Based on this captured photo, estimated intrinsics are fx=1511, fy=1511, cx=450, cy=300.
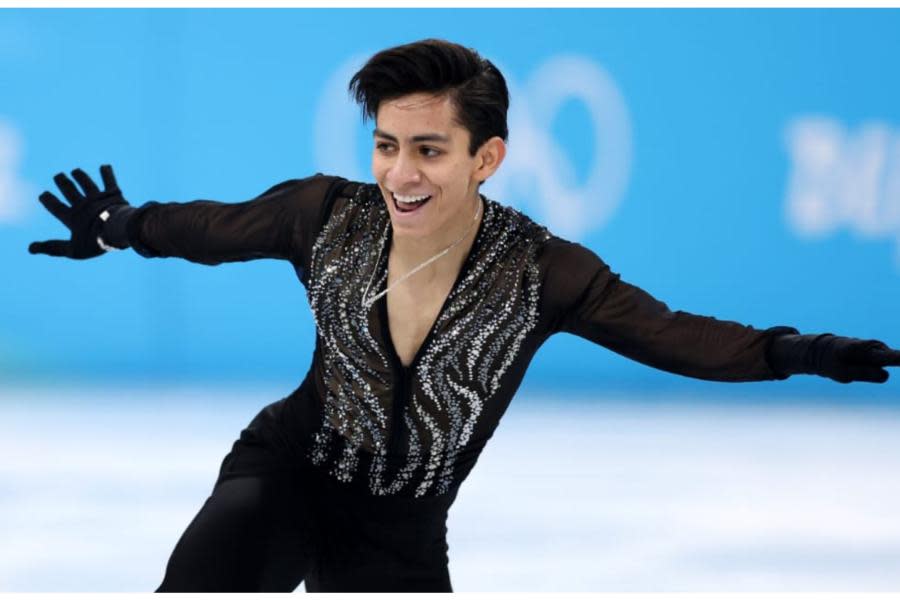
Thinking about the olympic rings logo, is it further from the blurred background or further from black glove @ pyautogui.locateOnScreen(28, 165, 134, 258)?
black glove @ pyautogui.locateOnScreen(28, 165, 134, 258)

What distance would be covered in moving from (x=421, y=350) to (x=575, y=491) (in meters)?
2.41

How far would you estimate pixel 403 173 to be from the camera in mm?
2979

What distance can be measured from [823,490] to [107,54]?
4033 mm

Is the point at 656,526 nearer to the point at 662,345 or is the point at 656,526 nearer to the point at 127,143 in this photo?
the point at 662,345

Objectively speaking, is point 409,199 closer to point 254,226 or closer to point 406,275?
point 406,275

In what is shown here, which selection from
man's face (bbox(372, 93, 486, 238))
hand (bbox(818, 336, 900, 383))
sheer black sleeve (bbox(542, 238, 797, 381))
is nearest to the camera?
hand (bbox(818, 336, 900, 383))

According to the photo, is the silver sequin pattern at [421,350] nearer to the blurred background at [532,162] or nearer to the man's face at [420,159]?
the man's face at [420,159]

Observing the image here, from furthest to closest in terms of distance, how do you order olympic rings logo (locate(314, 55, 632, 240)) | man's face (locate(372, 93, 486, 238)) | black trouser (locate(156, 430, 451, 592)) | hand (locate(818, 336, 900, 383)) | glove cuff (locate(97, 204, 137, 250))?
olympic rings logo (locate(314, 55, 632, 240))
glove cuff (locate(97, 204, 137, 250))
black trouser (locate(156, 430, 451, 592))
man's face (locate(372, 93, 486, 238))
hand (locate(818, 336, 900, 383))

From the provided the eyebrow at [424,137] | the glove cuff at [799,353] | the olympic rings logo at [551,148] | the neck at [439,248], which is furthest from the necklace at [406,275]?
the olympic rings logo at [551,148]

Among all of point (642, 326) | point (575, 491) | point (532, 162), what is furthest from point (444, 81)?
point (532, 162)

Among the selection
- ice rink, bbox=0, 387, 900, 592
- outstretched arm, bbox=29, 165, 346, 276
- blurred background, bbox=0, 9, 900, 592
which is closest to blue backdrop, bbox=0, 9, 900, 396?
blurred background, bbox=0, 9, 900, 592

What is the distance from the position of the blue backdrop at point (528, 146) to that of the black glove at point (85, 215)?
12.5 ft

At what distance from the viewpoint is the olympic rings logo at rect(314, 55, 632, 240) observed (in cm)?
720

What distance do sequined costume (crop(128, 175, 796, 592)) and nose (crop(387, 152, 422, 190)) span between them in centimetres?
21
